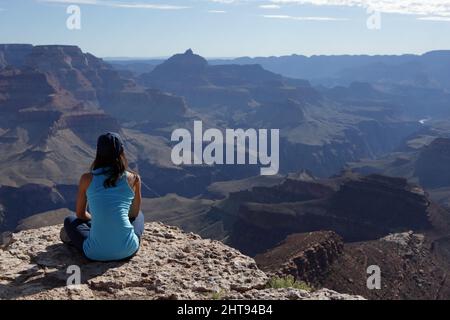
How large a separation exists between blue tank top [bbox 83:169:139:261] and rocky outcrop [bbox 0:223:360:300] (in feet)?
1.27

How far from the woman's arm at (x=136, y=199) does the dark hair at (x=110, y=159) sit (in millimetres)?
635

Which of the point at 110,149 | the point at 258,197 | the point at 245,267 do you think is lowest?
the point at 258,197

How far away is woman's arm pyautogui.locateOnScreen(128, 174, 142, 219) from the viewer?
34.9ft

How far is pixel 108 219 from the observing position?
9.96m

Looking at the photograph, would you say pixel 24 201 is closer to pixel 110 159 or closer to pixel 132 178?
pixel 132 178

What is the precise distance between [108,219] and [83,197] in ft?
2.88

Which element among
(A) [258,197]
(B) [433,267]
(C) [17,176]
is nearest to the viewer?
(B) [433,267]

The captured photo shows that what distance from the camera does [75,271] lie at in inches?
399

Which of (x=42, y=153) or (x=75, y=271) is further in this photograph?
(x=42, y=153)

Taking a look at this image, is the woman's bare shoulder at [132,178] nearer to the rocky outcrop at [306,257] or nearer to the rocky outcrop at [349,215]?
the rocky outcrop at [306,257]

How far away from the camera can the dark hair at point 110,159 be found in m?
9.92
